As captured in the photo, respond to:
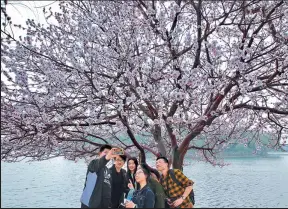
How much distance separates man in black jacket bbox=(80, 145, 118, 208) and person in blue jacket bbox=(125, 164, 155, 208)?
351 millimetres

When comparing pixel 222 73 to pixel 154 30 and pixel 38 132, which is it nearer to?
pixel 154 30

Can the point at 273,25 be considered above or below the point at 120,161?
above

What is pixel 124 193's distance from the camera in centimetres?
550

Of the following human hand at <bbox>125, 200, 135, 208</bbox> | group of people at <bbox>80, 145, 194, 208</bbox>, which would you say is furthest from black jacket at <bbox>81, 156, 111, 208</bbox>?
human hand at <bbox>125, 200, 135, 208</bbox>

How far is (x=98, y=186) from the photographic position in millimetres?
5000

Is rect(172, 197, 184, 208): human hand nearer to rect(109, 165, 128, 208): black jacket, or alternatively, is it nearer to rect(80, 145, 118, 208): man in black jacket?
rect(109, 165, 128, 208): black jacket

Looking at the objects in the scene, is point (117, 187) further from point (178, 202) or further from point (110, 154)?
point (178, 202)

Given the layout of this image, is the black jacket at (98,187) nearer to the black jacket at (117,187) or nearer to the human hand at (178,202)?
the black jacket at (117,187)

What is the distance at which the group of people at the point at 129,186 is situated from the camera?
4.77 metres

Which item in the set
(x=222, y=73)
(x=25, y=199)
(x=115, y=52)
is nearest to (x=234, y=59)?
(x=222, y=73)

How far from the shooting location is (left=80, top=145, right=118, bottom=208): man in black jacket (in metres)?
4.98

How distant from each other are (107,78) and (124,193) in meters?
3.84

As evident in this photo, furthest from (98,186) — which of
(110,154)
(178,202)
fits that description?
(178,202)

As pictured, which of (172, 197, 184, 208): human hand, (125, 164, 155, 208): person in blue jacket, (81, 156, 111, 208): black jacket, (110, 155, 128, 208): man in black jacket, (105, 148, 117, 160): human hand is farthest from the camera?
(110, 155, 128, 208): man in black jacket
